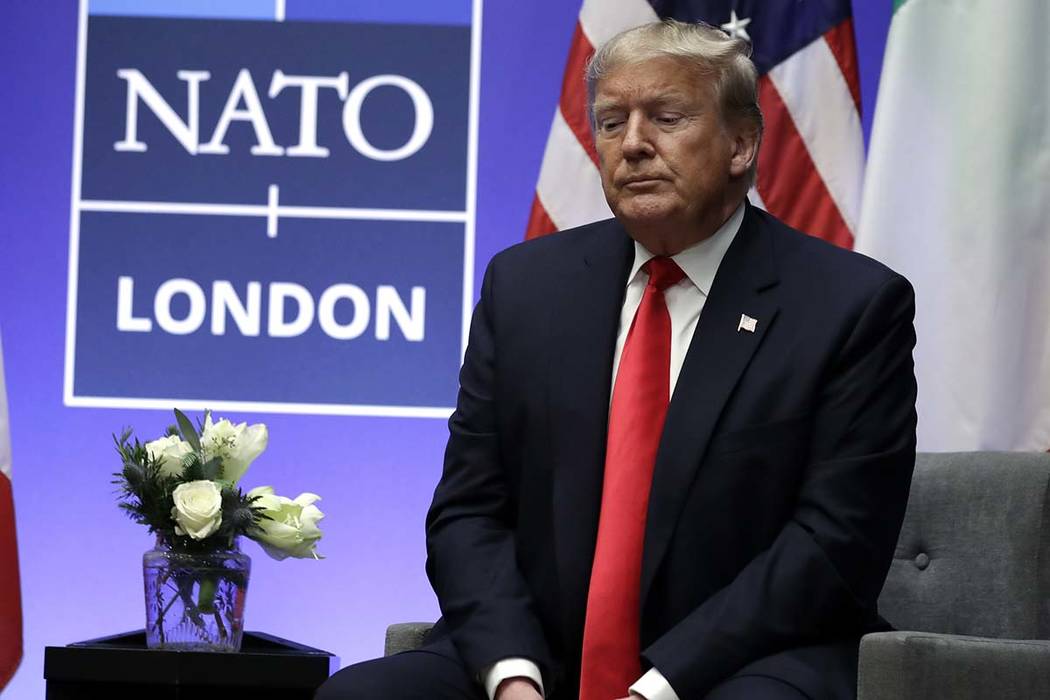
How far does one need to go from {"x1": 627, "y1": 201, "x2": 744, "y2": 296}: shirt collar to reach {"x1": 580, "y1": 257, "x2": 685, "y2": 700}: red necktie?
0.32 feet

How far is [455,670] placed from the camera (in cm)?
204

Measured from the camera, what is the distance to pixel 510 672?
6.42 ft

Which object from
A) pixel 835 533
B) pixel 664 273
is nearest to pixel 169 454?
pixel 664 273

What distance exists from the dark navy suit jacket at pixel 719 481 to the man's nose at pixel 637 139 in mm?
208

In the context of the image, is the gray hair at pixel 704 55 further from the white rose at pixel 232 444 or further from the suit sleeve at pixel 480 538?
the white rose at pixel 232 444

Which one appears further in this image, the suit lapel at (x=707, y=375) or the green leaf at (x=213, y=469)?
the green leaf at (x=213, y=469)

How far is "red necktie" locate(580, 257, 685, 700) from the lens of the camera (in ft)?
6.60

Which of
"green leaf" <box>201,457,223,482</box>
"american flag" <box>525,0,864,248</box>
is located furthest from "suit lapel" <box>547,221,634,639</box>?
"american flag" <box>525,0,864,248</box>

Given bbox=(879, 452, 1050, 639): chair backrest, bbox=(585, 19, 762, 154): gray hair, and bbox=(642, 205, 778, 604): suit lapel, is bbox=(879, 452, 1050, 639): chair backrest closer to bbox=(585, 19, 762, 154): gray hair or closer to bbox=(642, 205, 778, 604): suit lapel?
bbox=(642, 205, 778, 604): suit lapel

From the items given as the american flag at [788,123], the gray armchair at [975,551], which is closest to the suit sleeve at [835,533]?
the gray armchair at [975,551]

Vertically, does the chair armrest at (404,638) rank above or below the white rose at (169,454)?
below

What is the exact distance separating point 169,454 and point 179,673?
39 cm

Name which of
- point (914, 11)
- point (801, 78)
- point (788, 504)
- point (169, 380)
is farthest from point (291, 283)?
point (788, 504)

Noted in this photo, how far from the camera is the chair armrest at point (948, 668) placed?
1868 mm
